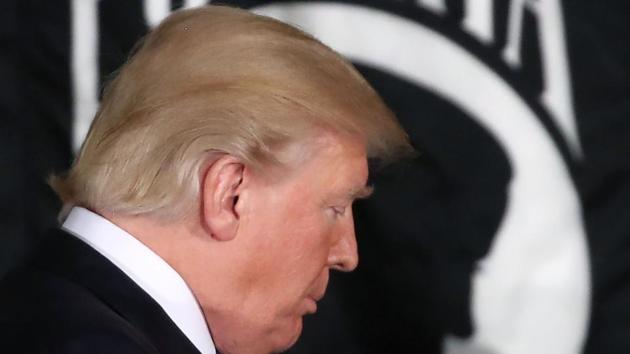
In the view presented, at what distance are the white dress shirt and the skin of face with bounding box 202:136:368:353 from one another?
2cm

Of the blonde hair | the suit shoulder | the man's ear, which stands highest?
the blonde hair

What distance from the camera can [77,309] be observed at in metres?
0.82

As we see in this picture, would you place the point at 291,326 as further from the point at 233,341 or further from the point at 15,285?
the point at 15,285

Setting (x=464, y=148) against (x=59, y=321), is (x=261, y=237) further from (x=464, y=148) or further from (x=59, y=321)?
(x=464, y=148)

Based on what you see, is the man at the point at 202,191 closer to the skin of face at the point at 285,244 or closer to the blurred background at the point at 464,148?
the skin of face at the point at 285,244

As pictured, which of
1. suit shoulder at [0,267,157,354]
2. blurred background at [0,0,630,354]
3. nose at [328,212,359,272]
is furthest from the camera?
blurred background at [0,0,630,354]

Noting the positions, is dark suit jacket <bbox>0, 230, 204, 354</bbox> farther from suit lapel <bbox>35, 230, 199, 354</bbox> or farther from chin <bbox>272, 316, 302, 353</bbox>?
chin <bbox>272, 316, 302, 353</bbox>

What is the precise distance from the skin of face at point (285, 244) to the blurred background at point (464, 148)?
0.36 metres

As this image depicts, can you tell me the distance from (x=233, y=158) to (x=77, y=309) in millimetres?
150

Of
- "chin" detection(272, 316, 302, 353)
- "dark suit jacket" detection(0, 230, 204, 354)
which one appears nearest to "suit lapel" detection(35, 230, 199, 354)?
"dark suit jacket" detection(0, 230, 204, 354)

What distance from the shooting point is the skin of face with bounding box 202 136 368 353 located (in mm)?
884

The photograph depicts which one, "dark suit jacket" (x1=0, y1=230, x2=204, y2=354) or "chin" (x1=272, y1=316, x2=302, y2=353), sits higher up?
"dark suit jacket" (x1=0, y1=230, x2=204, y2=354)

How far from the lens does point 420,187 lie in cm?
131

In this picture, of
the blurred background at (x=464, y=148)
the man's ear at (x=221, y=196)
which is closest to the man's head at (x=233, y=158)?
the man's ear at (x=221, y=196)
